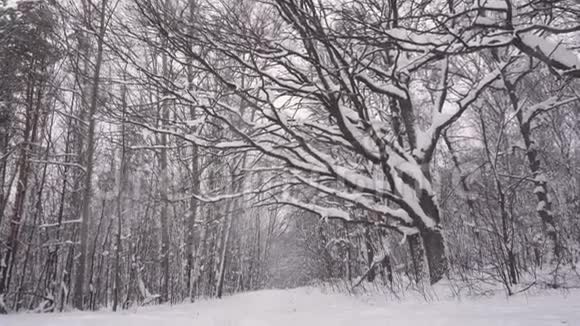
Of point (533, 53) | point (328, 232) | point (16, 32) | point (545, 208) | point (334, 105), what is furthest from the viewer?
point (328, 232)

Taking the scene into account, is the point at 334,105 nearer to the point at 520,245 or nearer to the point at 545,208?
the point at 520,245

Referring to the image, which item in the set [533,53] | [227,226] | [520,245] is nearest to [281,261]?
[227,226]

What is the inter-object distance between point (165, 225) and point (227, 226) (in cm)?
234

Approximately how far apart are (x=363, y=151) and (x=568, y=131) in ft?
44.4

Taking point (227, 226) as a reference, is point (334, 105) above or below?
above

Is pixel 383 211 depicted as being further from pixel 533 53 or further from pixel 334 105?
pixel 533 53

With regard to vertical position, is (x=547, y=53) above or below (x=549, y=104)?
below

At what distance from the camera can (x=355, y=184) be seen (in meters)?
4.60

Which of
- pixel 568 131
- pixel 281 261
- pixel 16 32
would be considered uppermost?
pixel 16 32

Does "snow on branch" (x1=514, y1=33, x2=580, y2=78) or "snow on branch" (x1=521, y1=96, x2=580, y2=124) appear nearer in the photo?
"snow on branch" (x1=514, y1=33, x2=580, y2=78)

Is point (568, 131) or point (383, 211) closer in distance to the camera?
point (383, 211)

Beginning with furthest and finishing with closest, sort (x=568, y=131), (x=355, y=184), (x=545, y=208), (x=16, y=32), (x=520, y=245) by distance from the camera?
(x=568, y=131), (x=545, y=208), (x=16, y=32), (x=520, y=245), (x=355, y=184)

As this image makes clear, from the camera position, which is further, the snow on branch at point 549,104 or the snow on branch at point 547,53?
the snow on branch at point 549,104

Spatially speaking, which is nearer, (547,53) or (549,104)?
(547,53)
